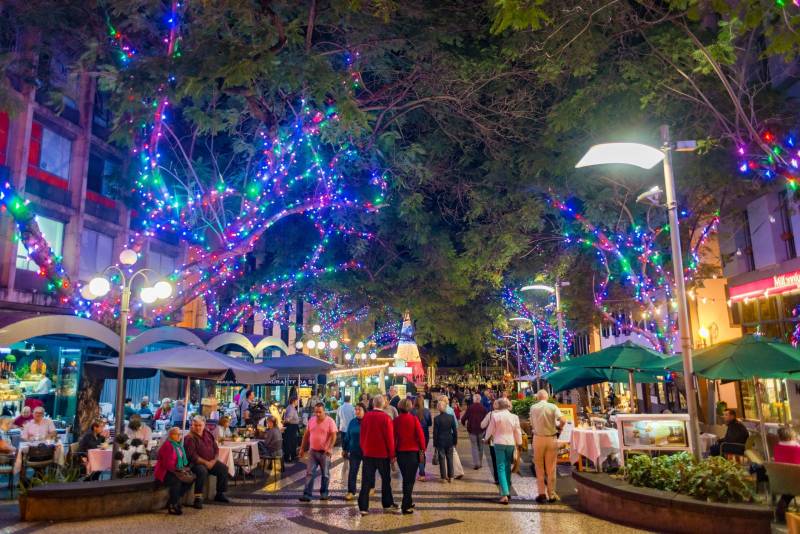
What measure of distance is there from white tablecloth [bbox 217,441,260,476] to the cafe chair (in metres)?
8.59

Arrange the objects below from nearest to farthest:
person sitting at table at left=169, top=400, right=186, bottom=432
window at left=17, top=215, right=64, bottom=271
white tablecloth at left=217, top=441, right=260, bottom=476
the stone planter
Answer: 1. the stone planter
2. white tablecloth at left=217, top=441, right=260, bottom=476
3. person sitting at table at left=169, top=400, right=186, bottom=432
4. window at left=17, top=215, right=64, bottom=271

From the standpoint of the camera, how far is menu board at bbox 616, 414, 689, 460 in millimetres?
11336

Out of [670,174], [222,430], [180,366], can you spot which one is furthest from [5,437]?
[670,174]

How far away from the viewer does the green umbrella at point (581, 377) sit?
16047mm

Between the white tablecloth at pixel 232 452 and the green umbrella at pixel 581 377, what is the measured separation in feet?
24.9

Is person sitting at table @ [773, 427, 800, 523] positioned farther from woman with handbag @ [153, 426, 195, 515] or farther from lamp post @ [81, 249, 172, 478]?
lamp post @ [81, 249, 172, 478]

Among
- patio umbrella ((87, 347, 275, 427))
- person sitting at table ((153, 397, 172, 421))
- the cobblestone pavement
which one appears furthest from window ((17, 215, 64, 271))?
the cobblestone pavement

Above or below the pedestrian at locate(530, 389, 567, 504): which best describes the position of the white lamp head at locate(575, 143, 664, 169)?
above

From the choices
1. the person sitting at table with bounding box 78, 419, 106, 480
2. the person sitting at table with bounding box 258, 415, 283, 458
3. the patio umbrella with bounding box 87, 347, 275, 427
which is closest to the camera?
the person sitting at table with bounding box 78, 419, 106, 480

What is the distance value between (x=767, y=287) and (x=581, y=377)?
664 cm

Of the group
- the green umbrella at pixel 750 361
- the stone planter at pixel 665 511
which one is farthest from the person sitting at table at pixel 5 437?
the green umbrella at pixel 750 361

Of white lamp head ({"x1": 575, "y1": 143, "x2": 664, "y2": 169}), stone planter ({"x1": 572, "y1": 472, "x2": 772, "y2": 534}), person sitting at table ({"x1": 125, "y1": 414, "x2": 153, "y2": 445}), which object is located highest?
white lamp head ({"x1": 575, "y1": 143, "x2": 664, "y2": 169})

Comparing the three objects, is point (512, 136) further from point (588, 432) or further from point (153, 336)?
point (153, 336)

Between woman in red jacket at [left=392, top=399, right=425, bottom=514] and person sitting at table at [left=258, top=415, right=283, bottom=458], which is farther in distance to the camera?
person sitting at table at [left=258, top=415, right=283, bottom=458]
